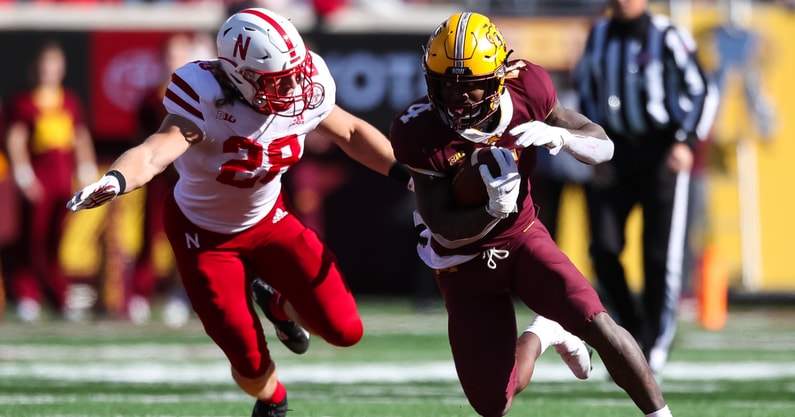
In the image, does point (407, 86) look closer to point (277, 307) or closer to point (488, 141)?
point (277, 307)

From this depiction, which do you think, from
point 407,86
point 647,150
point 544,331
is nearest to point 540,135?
point 544,331

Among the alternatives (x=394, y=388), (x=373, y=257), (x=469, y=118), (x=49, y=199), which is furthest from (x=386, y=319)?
(x=469, y=118)

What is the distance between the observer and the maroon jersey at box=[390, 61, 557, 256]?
14.3ft

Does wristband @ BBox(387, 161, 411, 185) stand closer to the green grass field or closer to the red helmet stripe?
the red helmet stripe

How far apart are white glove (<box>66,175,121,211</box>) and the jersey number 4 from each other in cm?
69

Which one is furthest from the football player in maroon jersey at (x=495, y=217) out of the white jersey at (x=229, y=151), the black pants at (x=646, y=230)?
the black pants at (x=646, y=230)

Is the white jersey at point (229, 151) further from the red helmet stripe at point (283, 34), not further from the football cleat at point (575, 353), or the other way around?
the football cleat at point (575, 353)

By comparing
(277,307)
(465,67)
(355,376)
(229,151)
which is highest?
(465,67)

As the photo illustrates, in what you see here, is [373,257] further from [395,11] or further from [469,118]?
[469,118]

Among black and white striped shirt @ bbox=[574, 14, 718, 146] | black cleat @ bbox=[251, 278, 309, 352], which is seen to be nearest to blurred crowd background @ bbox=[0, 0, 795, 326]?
black and white striped shirt @ bbox=[574, 14, 718, 146]

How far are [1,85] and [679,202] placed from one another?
5.62 meters

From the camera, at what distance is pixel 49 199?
956cm

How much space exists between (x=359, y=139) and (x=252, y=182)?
0.44 metres

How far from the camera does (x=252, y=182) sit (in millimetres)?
4926
